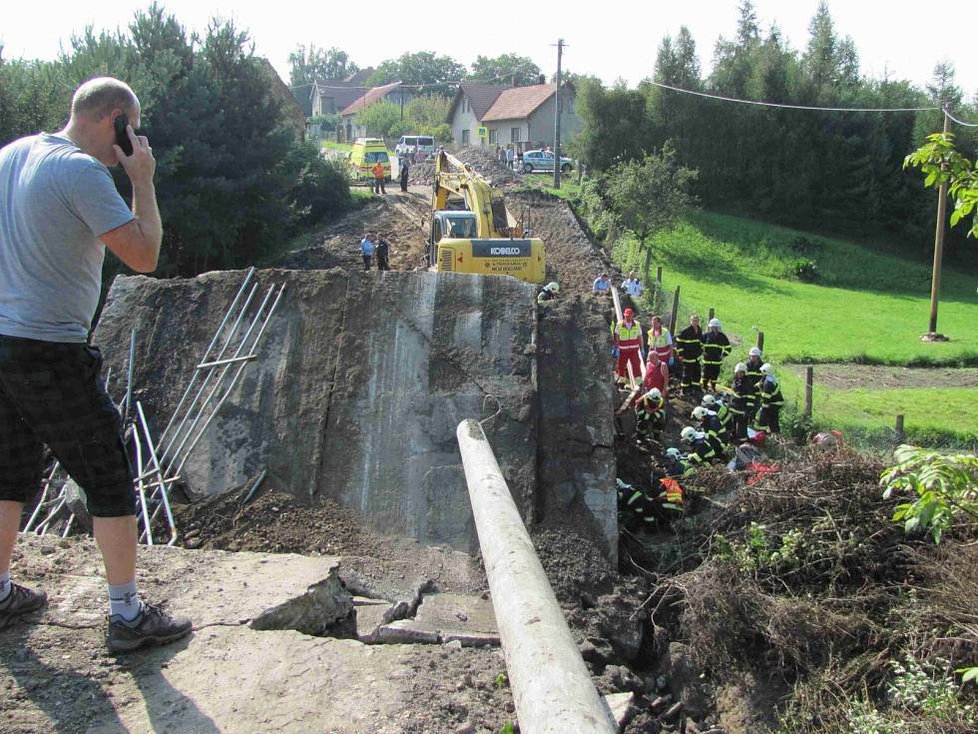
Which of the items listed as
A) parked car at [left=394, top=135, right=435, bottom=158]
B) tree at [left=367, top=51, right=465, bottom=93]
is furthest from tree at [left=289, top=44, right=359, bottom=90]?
parked car at [left=394, top=135, right=435, bottom=158]

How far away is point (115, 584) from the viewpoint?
3.32 metres

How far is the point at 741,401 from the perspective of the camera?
12711 mm

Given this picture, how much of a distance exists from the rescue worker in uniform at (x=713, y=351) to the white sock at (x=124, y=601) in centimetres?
1239

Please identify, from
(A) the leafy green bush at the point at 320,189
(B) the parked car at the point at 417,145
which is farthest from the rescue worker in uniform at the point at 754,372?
(B) the parked car at the point at 417,145

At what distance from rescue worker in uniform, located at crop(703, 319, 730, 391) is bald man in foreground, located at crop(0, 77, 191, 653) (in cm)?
1228

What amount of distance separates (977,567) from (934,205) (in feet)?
134

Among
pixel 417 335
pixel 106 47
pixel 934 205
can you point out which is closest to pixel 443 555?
pixel 417 335

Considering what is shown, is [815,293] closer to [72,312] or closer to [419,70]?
[72,312]

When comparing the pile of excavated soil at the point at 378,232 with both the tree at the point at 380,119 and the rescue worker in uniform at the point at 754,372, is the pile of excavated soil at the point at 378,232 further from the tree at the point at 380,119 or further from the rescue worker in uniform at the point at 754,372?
the tree at the point at 380,119

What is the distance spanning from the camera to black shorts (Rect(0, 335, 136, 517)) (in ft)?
10.4

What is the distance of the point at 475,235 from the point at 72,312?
53.7 ft

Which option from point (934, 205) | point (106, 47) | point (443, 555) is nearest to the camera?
point (443, 555)

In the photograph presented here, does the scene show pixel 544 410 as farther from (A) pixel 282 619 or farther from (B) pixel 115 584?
(B) pixel 115 584

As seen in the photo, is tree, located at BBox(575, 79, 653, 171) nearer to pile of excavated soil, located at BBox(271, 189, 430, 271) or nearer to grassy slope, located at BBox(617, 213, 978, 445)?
grassy slope, located at BBox(617, 213, 978, 445)
